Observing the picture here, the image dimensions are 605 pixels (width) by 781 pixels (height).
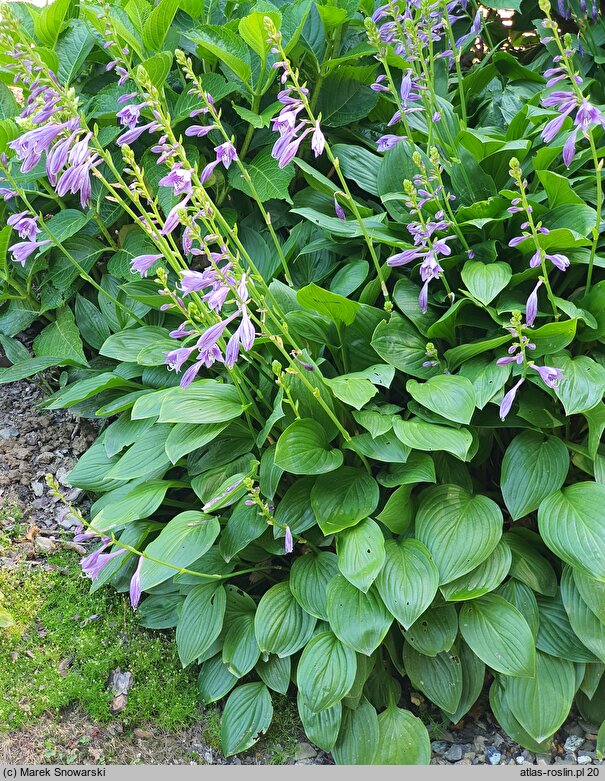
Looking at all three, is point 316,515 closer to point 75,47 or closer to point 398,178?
point 398,178

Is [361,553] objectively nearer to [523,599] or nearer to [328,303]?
[523,599]

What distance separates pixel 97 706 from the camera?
2.84m

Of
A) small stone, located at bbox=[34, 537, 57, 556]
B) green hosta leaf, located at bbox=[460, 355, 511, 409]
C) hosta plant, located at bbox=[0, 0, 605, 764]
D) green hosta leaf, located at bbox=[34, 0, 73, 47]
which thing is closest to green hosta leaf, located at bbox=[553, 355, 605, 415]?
hosta plant, located at bbox=[0, 0, 605, 764]

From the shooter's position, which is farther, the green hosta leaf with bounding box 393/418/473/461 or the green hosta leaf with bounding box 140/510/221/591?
the green hosta leaf with bounding box 140/510/221/591

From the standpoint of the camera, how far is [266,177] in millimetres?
3516

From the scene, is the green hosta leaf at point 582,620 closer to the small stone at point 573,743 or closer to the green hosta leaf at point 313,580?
the small stone at point 573,743

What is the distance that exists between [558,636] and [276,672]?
112cm

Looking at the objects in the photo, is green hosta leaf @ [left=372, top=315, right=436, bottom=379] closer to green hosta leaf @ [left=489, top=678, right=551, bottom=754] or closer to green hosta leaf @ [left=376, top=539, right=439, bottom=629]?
green hosta leaf @ [left=376, top=539, right=439, bottom=629]

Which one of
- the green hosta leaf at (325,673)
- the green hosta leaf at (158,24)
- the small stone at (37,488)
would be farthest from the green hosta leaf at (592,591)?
the green hosta leaf at (158,24)

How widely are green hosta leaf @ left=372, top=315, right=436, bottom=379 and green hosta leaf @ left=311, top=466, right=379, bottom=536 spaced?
1.58ft

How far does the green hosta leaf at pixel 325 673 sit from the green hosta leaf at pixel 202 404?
961 millimetres

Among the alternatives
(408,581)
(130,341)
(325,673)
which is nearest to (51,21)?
Result: (130,341)

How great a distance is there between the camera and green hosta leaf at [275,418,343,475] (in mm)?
2707

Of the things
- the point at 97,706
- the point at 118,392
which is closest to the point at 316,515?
the point at 97,706
